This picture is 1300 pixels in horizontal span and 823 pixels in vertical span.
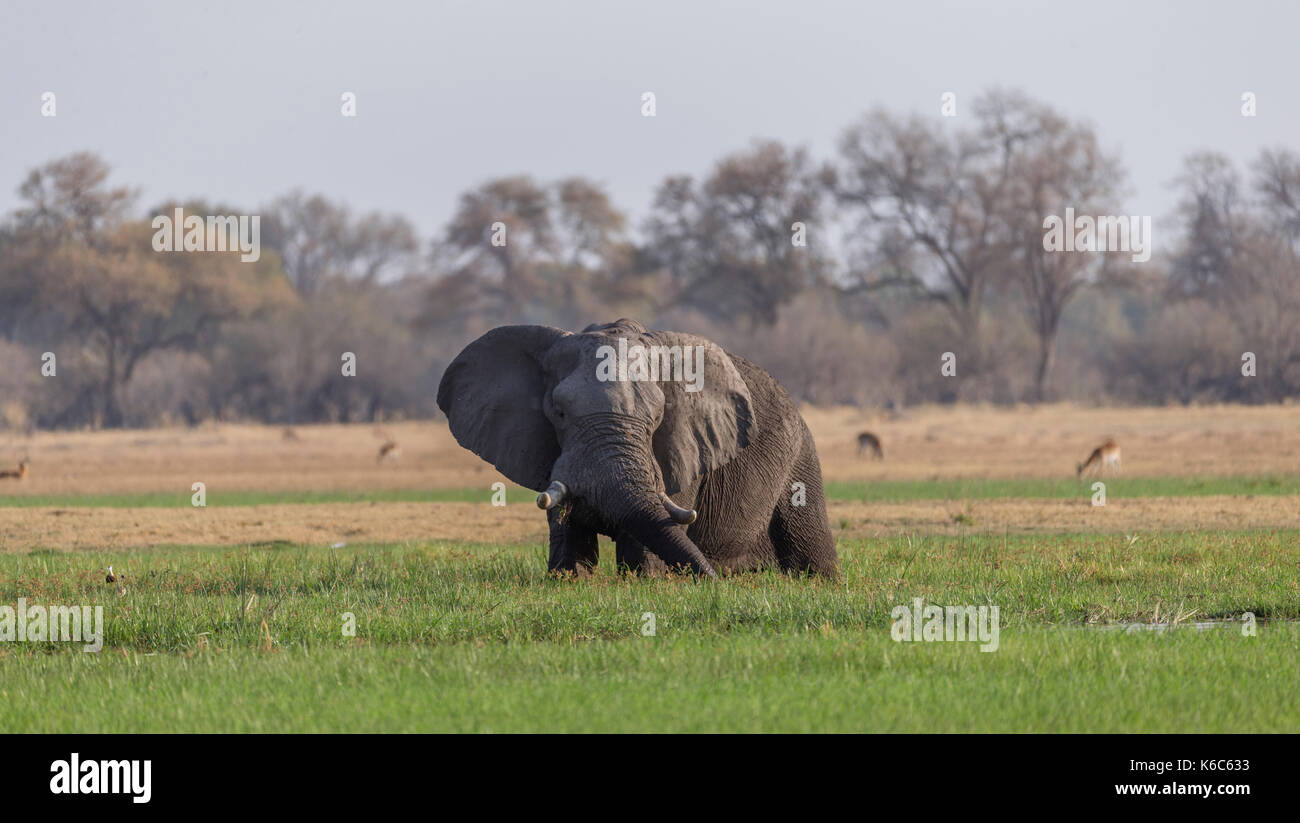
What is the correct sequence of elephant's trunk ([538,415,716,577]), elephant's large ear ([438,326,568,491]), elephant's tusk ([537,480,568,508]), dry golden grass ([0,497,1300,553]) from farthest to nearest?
dry golden grass ([0,497,1300,553])
elephant's large ear ([438,326,568,491])
elephant's trunk ([538,415,716,577])
elephant's tusk ([537,480,568,508])

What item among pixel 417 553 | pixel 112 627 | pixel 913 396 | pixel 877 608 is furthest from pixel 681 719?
pixel 913 396

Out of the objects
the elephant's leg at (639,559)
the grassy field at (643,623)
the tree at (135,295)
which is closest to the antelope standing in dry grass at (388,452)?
the grassy field at (643,623)

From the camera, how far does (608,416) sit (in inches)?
457

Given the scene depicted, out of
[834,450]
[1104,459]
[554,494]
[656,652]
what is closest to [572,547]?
[554,494]

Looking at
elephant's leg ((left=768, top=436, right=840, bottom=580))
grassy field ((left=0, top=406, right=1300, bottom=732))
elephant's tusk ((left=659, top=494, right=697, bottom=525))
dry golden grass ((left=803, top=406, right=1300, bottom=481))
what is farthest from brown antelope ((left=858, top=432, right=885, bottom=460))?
elephant's tusk ((left=659, top=494, right=697, bottom=525))

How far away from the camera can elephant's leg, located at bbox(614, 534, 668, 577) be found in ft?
38.7

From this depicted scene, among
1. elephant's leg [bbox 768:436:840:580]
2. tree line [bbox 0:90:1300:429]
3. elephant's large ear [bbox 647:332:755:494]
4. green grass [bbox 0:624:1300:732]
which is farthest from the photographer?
tree line [bbox 0:90:1300:429]

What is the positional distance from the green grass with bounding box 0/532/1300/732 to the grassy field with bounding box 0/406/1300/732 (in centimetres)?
3

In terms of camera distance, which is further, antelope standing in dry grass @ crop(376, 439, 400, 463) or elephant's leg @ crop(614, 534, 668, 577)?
antelope standing in dry grass @ crop(376, 439, 400, 463)

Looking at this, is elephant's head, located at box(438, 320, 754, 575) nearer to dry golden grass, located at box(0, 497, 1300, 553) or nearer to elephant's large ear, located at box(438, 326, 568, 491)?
elephant's large ear, located at box(438, 326, 568, 491)

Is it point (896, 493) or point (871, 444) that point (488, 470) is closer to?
point (871, 444)

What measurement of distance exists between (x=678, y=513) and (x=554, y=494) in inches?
36.3

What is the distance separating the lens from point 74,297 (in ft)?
184

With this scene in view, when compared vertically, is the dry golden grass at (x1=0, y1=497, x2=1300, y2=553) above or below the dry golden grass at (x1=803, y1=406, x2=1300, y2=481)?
below
